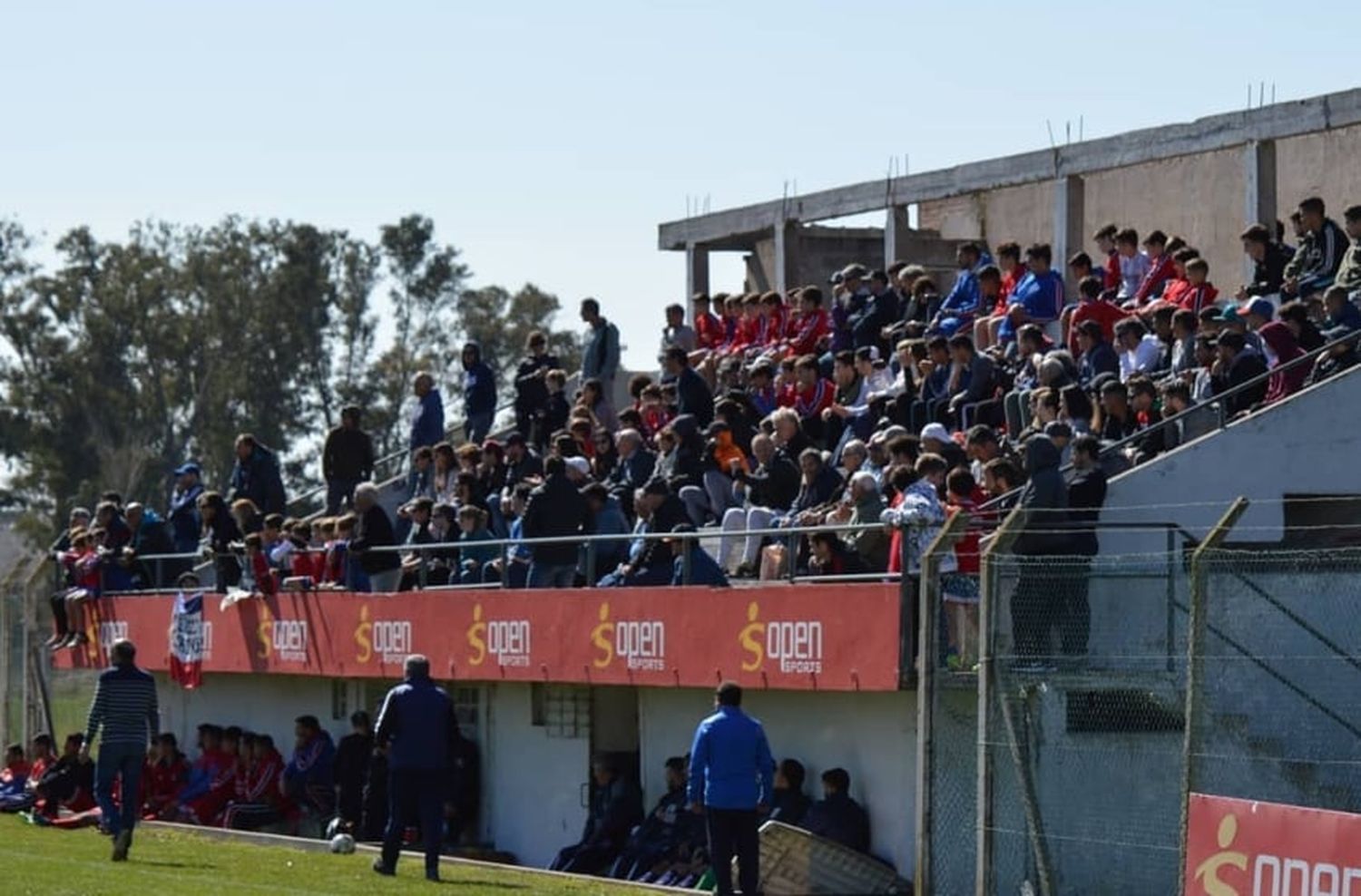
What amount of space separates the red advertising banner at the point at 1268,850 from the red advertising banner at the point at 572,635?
481 cm

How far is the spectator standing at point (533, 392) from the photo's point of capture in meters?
27.8

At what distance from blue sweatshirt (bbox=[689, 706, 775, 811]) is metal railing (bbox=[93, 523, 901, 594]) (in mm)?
1766

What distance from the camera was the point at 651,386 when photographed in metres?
25.4

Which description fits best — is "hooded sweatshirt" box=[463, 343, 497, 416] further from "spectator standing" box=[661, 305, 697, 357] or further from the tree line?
the tree line

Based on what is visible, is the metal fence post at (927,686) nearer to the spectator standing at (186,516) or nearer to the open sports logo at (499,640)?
the open sports logo at (499,640)

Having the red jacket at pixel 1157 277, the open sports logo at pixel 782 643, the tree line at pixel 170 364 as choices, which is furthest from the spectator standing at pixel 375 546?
the tree line at pixel 170 364

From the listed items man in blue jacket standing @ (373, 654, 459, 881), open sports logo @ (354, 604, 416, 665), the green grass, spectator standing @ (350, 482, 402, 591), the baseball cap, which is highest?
the baseball cap

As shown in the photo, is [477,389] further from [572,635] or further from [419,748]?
[419,748]

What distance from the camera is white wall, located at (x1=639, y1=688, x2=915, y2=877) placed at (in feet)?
61.3

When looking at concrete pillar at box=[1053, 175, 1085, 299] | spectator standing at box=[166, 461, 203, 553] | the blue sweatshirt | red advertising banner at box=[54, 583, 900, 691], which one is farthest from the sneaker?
concrete pillar at box=[1053, 175, 1085, 299]

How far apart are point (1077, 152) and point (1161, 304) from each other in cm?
673

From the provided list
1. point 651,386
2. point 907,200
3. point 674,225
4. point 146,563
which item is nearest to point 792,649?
point 651,386

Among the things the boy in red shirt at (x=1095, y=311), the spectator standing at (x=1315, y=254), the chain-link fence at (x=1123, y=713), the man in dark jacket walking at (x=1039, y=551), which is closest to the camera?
the chain-link fence at (x=1123, y=713)

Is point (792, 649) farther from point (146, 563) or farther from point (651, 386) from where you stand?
point (146, 563)
